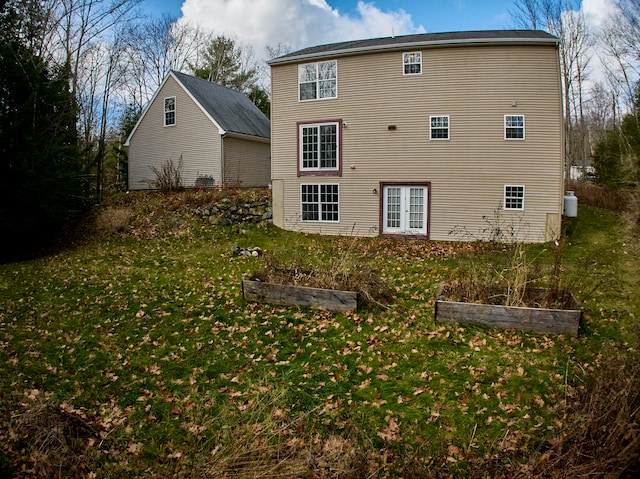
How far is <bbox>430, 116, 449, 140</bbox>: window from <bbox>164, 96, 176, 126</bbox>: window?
13659 millimetres

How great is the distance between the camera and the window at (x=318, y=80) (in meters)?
16.4

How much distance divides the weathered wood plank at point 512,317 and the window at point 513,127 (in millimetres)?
10018

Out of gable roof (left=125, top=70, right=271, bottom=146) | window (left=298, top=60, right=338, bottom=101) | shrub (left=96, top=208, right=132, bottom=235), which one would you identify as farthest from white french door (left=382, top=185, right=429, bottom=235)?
shrub (left=96, top=208, right=132, bottom=235)

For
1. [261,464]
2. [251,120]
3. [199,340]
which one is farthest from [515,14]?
[261,464]

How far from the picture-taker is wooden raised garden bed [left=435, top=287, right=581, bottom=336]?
6.41 m

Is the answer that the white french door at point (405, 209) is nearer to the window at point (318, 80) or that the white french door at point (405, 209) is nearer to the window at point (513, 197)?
A: the window at point (513, 197)

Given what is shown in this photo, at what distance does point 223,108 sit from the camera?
23172 millimetres

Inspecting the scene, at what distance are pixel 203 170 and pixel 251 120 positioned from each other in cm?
551

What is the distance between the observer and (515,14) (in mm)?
28281

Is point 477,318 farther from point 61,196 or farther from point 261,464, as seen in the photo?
point 61,196

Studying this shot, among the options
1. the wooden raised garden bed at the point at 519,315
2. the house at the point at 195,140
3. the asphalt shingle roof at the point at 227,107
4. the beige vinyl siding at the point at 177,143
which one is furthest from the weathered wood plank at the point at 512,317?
the asphalt shingle roof at the point at 227,107

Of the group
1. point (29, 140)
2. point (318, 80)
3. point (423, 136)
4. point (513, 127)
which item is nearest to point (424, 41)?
point (423, 136)

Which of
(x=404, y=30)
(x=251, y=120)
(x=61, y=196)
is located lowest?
(x=61, y=196)

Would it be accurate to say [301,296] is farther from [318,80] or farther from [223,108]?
[223,108]
